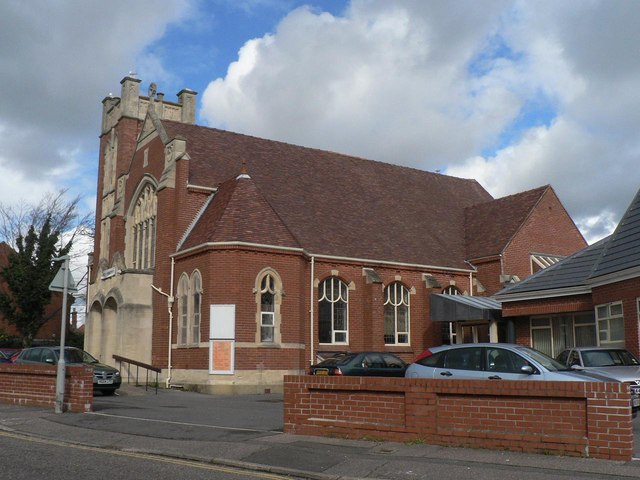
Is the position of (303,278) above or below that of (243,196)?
below

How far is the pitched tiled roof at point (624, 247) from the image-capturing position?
19.8 metres

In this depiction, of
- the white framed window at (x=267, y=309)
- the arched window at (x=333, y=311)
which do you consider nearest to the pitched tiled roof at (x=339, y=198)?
the arched window at (x=333, y=311)

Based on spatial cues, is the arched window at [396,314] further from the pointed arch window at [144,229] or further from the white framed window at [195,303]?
the pointed arch window at [144,229]

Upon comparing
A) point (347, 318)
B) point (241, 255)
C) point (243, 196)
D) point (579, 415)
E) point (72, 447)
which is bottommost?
point (72, 447)

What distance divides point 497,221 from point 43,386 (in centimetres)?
Answer: 2426

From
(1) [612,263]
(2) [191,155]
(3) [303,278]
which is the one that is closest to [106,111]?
(2) [191,155]

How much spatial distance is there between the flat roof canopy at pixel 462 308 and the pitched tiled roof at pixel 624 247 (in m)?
5.90

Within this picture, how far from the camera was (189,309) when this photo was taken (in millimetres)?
26297

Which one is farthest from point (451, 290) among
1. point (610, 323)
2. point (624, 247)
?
point (624, 247)

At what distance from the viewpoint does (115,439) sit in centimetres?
1226

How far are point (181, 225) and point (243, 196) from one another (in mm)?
3402

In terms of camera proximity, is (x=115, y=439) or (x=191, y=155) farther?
(x=191, y=155)

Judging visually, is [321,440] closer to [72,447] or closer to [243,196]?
[72,447]

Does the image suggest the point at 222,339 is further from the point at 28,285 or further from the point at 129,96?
the point at 28,285
